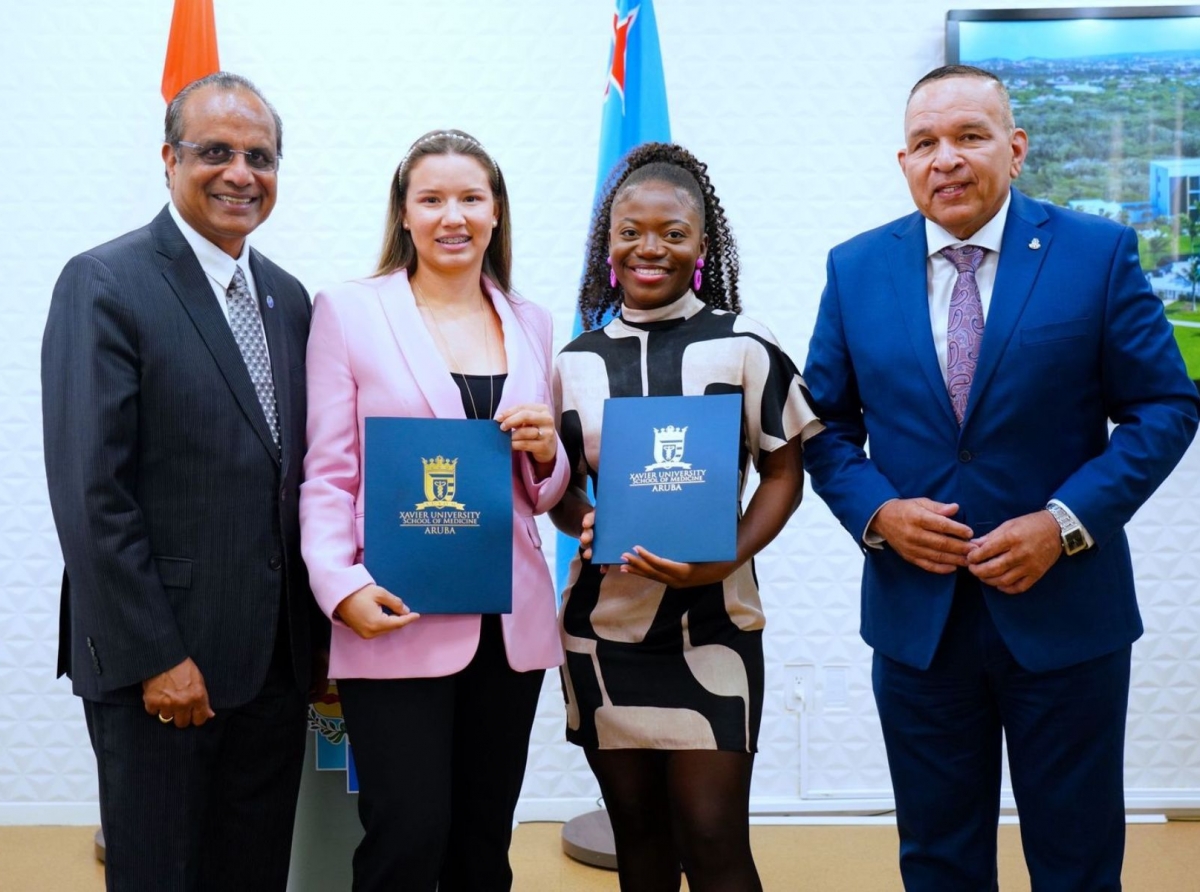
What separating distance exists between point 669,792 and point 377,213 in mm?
2344

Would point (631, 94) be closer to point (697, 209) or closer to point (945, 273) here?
point (697, 209)

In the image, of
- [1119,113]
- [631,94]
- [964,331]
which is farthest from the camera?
[1119,113]

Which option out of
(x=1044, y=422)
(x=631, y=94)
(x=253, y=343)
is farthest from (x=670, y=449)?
(x=631, y=94)

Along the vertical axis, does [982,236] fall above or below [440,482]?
above

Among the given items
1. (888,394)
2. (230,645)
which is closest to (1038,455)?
(888,394)

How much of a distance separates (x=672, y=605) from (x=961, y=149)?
0.95m

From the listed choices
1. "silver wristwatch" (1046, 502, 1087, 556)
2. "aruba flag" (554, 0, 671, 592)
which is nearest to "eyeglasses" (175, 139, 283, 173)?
"aruba flag" (554, 0, 671, 592)

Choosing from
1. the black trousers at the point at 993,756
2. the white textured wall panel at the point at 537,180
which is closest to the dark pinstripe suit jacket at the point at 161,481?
the black trousers at the point at 993,756

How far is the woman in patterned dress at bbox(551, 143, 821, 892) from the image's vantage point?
207 cm

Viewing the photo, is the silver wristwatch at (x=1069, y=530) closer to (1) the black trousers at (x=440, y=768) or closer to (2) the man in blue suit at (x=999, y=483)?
(2) the man in blue suit at (x=999, y=483)

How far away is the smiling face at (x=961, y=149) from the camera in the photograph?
6.84ft

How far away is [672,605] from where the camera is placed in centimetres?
212

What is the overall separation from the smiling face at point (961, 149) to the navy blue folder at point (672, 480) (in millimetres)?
542

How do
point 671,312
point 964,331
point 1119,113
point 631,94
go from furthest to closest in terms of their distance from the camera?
point 1119,113 < point 631,94 < point 671,312 < point 964,331
